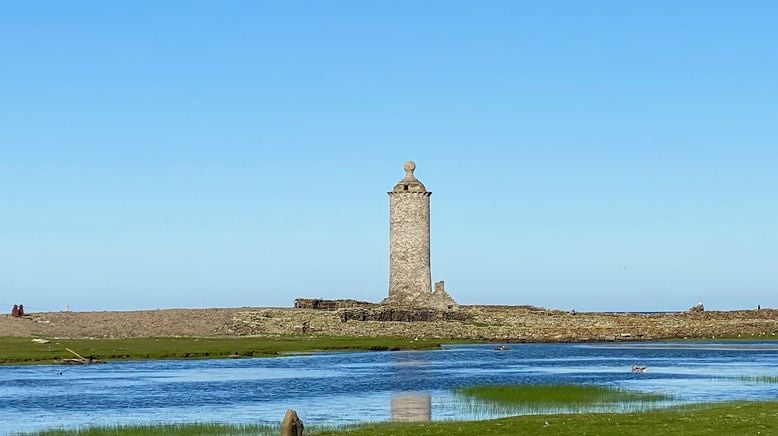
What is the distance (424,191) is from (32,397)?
171 ft

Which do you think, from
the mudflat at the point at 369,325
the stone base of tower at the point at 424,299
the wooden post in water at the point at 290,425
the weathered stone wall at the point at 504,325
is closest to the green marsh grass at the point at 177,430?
the wooden post in water at the point at 290,425

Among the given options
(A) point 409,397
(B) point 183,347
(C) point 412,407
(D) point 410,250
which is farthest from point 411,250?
(C) point 412,407

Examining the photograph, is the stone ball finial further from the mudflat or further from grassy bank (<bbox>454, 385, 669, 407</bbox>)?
grassy bank (<bbox>454, 385, 669, 407</bbox>)

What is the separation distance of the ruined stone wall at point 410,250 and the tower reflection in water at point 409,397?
2689 cm

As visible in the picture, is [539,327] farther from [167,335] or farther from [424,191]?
[167,335]

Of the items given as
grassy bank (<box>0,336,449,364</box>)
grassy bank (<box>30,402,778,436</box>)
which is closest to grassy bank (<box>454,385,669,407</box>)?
grassy bank (<box>30,402,778,436</box>)

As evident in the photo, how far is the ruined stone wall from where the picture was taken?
302ft

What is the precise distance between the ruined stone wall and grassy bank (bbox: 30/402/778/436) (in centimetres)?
5675

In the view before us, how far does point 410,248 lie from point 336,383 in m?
42.8

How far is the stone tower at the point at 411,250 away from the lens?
92062mm

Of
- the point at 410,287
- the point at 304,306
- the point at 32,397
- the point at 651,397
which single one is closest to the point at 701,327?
the point at 410,287

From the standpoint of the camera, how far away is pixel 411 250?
9200cm

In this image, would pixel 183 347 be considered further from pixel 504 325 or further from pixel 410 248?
pixel 504 325

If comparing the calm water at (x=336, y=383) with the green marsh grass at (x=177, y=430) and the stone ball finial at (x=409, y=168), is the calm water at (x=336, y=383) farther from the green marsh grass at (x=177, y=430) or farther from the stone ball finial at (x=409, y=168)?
the stone ball finial at (x=409, y=168)
